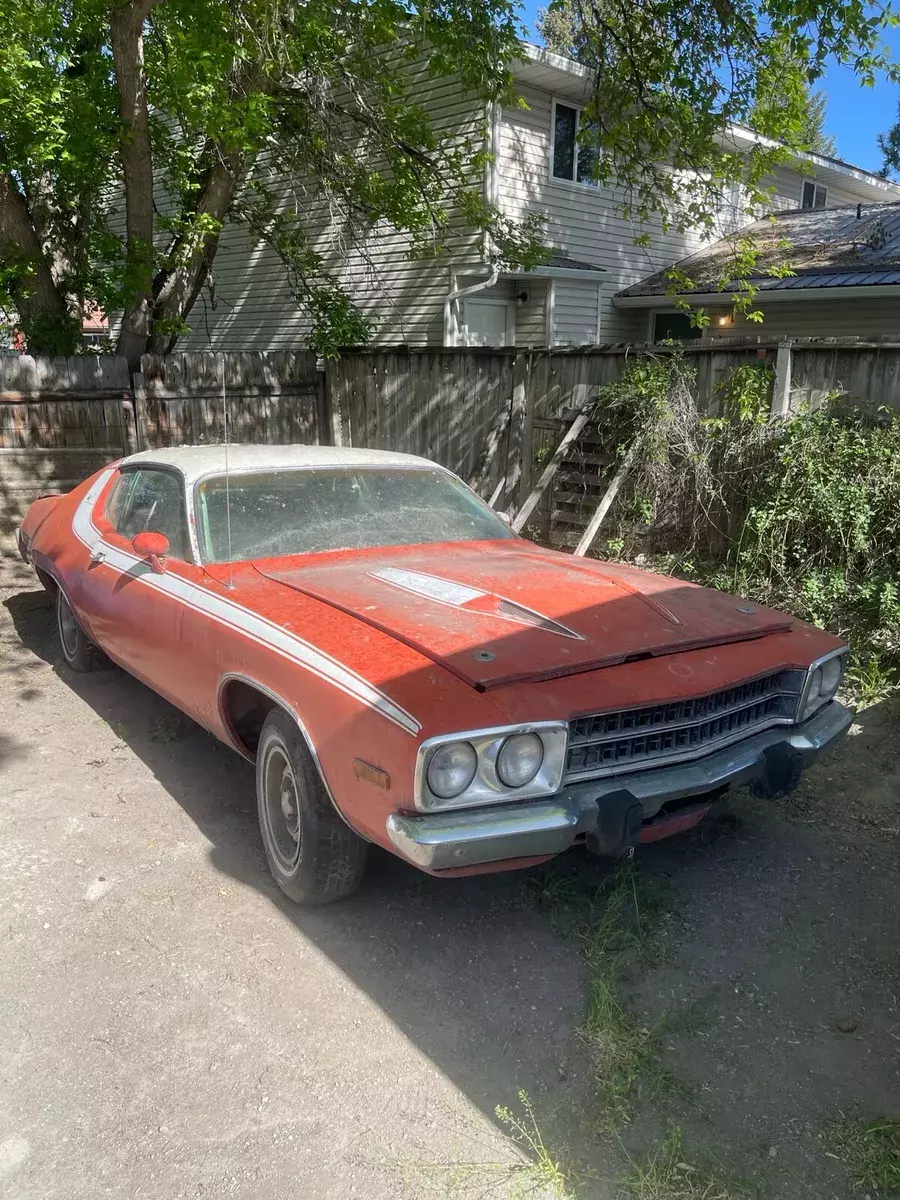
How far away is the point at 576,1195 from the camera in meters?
2.12

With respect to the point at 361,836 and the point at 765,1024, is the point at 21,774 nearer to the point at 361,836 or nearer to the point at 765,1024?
the point at 361,836

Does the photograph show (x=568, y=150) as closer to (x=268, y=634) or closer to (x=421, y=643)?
(x=268, y=634)

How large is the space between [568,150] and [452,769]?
13.4 metres

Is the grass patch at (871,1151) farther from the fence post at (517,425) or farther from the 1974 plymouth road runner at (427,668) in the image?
the fence post at (517,425)

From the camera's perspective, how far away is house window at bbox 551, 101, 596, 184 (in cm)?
1335

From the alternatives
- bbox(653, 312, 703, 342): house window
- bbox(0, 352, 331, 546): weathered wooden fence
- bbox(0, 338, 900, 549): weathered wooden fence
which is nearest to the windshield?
bbox(0, 338, 900, 549): weathered wooden fence

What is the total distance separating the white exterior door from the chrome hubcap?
35.3 ft

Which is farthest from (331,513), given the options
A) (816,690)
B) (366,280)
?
(366,280)

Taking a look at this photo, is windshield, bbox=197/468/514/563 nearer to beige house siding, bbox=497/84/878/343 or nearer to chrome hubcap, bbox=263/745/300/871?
chrome hubcap, bbox=263/745/300/871

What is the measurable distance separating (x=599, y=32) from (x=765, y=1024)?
9.23 meters

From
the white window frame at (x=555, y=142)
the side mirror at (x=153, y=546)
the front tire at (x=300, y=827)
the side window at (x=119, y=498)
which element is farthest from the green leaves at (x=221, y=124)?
the front tire at (x=300, y=827)

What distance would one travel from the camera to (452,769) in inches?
102

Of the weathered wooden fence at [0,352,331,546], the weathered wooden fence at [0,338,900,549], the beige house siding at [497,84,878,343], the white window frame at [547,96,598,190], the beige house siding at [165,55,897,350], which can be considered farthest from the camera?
the white window frame at [547,96,598,190]

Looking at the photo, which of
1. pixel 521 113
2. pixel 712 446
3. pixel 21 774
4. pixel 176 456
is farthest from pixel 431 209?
pixel 21 774
